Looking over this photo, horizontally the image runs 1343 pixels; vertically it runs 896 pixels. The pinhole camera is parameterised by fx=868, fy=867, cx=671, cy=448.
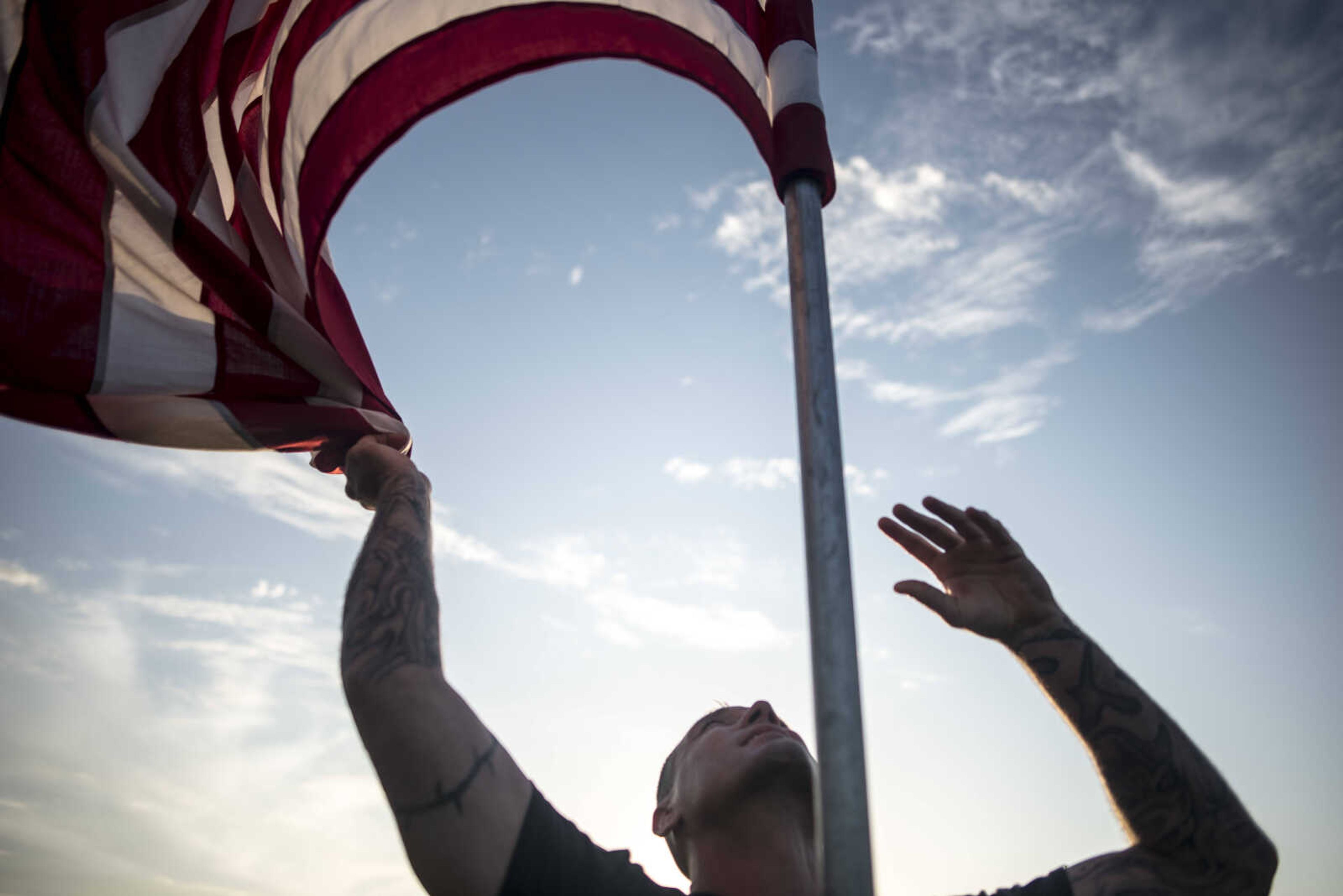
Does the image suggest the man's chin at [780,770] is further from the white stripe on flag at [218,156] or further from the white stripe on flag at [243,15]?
the white stripe on flag at [243,15]

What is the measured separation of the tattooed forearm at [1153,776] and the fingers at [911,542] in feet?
1.42

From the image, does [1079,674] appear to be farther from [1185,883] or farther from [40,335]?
[40,335]

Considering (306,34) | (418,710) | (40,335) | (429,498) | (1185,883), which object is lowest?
(1185,883)

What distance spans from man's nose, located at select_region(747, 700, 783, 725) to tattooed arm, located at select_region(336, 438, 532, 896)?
1.87 m

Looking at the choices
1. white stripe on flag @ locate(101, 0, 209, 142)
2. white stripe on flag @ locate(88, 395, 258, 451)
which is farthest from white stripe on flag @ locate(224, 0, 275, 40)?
white stripe on flag @ locate(88, 395, 258, 451)

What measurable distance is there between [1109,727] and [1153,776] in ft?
0.66

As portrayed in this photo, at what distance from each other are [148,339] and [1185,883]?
13.8ft

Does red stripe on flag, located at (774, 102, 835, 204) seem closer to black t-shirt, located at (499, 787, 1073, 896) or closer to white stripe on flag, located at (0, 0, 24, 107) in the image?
black t-shirt, located at (499, 787, 1073, 896)

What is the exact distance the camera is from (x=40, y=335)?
3182 millimetres

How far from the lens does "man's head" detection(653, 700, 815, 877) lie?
397 centimetres

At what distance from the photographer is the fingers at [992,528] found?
124 inches

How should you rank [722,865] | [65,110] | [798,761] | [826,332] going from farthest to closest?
1. [798,761]
2. [722,865]
3. [65,110]
4. [826,332]

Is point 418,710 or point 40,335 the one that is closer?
point 418,710

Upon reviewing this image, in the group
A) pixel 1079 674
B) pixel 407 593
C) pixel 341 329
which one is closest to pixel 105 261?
pixel 341 329
